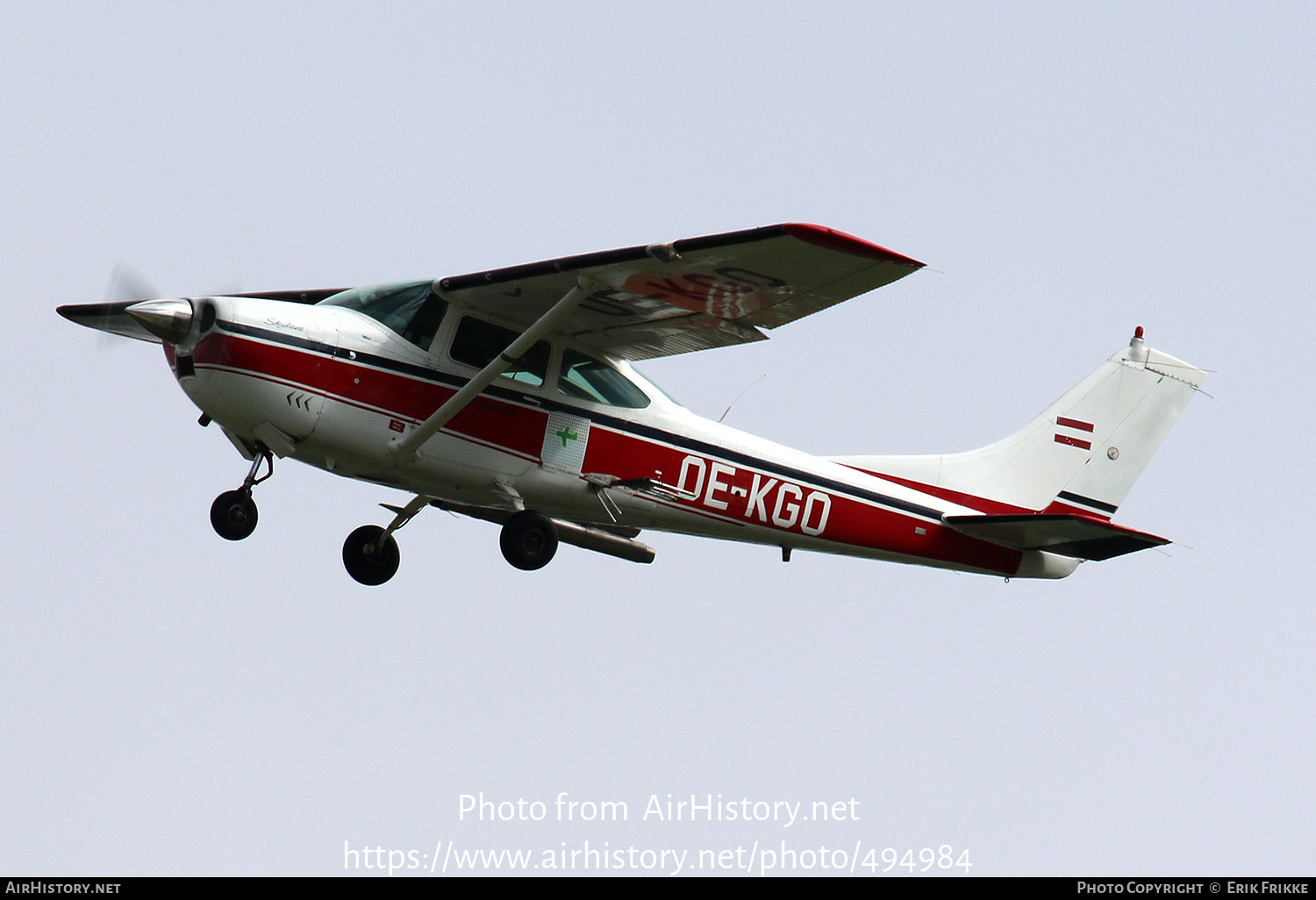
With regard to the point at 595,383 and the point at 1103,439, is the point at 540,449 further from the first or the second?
the point at 1103,439

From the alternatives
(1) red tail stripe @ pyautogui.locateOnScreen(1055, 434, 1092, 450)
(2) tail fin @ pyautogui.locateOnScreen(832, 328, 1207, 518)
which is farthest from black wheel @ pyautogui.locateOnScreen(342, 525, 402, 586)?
(1) red tail stripe @ pyautogui.locateOnScreen(1055, 434, 1092, 450)

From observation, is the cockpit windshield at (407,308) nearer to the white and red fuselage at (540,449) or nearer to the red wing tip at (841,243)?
the white and red fuselage at (540,449)

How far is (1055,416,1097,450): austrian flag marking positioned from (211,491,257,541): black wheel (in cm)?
837

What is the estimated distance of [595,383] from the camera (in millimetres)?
12766

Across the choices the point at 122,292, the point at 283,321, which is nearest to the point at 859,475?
the point at 283,321

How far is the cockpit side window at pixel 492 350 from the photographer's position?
1212 cm

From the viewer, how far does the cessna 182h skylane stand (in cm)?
1130

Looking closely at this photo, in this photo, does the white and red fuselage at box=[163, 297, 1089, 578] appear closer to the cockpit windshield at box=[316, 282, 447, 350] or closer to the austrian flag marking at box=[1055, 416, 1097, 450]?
the cockpit windshield at box=[316, 282, 447, 350]

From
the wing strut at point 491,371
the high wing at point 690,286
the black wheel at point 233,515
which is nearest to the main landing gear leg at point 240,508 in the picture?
the black wheel at point 233,515

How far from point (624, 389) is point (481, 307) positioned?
60.3 inches

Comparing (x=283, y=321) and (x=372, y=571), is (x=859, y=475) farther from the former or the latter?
(x=283, y=321)

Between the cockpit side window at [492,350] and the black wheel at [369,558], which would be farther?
the black wheel at [369,558]

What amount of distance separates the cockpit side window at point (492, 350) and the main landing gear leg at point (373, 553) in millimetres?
1691

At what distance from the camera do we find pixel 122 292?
12703 millimetres
